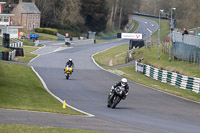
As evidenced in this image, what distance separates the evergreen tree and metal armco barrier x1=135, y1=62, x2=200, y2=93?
72.6 m

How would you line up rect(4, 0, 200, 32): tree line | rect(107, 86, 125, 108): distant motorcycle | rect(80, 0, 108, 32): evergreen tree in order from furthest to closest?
rect(80, 0, 108, 32): evergreen tree → rect(4, 0, 200, 32): tree line → rect(107, 86, 125, 108): distant motorcycle

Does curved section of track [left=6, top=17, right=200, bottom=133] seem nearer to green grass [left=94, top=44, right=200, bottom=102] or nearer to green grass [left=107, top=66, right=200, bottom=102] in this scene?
green grass [left=107, top=66, right=200, bottom=102]

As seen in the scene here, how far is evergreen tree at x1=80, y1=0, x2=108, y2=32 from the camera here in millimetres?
117500

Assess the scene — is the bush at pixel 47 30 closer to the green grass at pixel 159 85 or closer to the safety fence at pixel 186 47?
the green grass at pixel 159 85

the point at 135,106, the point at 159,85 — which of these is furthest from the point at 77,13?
the point at 135,106

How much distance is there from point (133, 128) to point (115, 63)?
4323cm

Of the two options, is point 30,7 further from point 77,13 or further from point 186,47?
point 186,47

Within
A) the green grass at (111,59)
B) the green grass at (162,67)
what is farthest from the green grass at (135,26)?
the green grass at (162,67)

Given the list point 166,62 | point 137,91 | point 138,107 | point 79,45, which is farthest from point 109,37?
point 138,107

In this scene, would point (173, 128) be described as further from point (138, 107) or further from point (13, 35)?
point (13, 35)

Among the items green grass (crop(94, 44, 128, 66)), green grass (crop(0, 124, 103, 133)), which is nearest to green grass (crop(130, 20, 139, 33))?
green grass (crop(94, 44, 128, 66))

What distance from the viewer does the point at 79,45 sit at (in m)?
88.1

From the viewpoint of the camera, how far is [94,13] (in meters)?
118

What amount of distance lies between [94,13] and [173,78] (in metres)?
81.9
